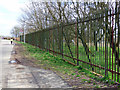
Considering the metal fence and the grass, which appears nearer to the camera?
the metal fence

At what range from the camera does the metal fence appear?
505cm

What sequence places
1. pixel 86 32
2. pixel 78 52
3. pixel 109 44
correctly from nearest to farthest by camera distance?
pixel 109 44
pixel 86 32
pixel 78 52

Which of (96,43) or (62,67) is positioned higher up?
(96,43)

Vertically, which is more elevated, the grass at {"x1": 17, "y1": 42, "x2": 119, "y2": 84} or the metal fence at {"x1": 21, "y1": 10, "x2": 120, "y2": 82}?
the metal fence at {"x1": 21, "y1": 10, "x2": 120, "y2": 82}

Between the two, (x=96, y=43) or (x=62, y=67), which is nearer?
(x=96, y=43)

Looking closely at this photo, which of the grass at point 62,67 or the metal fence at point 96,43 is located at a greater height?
the metal fence at point 96,43

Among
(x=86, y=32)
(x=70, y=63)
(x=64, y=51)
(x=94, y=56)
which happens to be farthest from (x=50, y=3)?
(x=94, y=56)

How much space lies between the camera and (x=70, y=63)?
880 cm

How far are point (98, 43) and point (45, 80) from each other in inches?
89.0

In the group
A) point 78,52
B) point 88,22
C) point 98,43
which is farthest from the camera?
point 78,52

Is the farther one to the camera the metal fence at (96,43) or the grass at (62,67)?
the grass at (62,67)

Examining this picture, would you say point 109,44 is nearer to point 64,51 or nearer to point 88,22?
point 88,22

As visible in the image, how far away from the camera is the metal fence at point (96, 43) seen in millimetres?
5051

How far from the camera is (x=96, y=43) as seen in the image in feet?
20.3
